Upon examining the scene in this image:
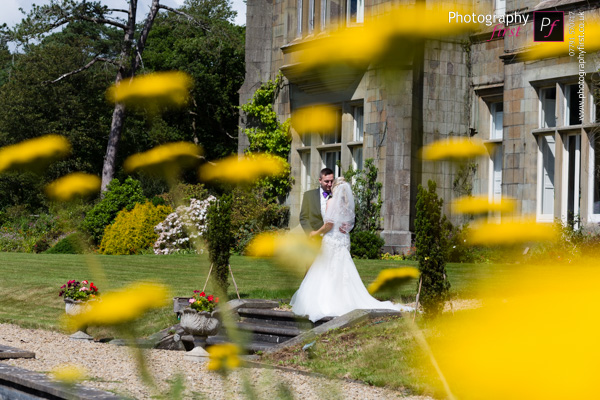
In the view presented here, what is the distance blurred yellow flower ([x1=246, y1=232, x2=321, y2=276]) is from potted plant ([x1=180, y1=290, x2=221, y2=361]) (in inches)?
278

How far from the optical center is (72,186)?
109 cm

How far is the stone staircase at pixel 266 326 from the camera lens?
27.6 feet

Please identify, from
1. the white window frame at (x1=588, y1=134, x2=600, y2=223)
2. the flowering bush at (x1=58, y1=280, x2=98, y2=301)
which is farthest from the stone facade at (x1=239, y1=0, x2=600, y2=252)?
the flowering bush at (x1=58, y1=280, x2=98, y2=301)

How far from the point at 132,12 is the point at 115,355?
299 inches

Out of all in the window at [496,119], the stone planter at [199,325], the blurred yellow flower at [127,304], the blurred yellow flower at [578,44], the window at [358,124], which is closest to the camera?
the blurred yellow flower at [127,304]

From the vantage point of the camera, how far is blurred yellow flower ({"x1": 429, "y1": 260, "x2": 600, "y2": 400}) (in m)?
0.72

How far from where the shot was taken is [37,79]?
2381 millimetres

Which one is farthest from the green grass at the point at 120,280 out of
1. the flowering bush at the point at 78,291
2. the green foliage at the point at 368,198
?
the green foliage at the point at 368,198

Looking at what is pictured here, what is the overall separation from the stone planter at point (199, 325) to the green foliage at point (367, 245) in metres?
8.23

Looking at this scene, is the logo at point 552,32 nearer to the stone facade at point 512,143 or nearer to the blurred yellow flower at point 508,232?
the blurred yellow flower at point 508,232

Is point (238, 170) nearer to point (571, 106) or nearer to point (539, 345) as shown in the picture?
point (539, 345)

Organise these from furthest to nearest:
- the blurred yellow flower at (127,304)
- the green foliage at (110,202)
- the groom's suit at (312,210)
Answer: the groom's suit at (312,210)
the green foliage at (110,202)
the blurred yellow flower at (127,304)

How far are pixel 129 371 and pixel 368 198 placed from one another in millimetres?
10844

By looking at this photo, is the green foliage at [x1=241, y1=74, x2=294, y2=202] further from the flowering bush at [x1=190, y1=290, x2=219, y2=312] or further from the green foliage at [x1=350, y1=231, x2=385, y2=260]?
the flowering bush at [x1=190, y1=290, x2=219, y2=312]
